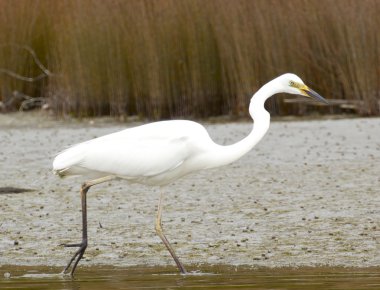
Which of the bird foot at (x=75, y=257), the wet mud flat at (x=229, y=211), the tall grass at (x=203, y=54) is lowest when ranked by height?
the wet mud flat at (x=229, y=211)

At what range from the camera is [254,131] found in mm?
8227

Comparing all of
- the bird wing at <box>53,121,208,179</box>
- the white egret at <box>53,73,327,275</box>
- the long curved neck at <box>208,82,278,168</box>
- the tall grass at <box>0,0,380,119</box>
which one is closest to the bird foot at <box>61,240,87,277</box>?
the white egret at <box>53,73,327,275</box>

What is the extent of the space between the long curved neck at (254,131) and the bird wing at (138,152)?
0.20 metres

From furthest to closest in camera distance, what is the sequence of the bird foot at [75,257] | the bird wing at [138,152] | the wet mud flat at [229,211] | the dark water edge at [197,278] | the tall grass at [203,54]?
the tall grass at [203,54]
the wet mud flat at [229,211]
the bird wing at [138,152]
the bird foot at [75,257]
the dark water edge at [197,278]

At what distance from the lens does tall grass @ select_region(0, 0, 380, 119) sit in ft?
54.5

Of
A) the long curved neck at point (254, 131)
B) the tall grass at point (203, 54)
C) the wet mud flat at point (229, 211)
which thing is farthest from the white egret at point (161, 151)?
the tall grass at point (203, 54)

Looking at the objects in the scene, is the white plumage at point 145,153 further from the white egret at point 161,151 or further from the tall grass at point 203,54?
the tall grass at point 203,54

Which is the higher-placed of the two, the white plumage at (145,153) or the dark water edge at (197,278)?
the white plumage at (145,153)

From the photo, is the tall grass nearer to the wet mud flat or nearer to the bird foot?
the wet mud flat

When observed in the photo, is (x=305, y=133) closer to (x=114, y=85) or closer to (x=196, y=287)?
(x=114, y=85)

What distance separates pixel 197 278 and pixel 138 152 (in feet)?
3.67

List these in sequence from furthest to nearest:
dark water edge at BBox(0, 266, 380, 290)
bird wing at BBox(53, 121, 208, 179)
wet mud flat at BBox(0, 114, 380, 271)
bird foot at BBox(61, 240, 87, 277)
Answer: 1. wet mud flat at BBox(0, 114, 380, 271)
2. bird wing at BBox(53, 121, 208, 179)
3. bird foot at BBox(61, 240, 87, 277)
4. dark water edge at BBox(0, 266, 380, 290)

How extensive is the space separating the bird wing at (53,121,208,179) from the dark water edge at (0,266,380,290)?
0.70m

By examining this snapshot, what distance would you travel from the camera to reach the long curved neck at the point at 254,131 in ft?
26.8
